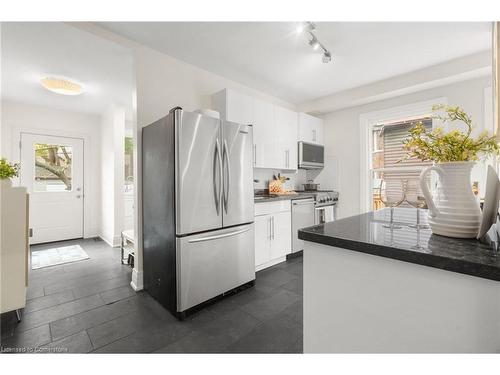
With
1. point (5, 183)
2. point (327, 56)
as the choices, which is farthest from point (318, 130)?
point (5, 183)

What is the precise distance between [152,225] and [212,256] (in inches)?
27.4

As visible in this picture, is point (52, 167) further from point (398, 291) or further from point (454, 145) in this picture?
point (454, 145)

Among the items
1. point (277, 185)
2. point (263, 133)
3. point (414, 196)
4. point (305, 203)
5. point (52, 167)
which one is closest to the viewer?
point (414, 196)

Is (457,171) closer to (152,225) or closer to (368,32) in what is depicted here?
(368,32)

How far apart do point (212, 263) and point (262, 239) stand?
0.95 metres

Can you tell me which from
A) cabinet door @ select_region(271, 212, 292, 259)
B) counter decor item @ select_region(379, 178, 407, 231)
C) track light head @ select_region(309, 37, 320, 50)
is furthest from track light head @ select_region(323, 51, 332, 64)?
counter decor item @ select_region(379, 178, 407, 231)

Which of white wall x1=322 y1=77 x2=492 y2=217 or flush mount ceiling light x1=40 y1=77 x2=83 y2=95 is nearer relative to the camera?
flush mount ceiling light x1=40 y1=77 x2=83 y2=95

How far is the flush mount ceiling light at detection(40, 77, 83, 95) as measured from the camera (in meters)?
3.14

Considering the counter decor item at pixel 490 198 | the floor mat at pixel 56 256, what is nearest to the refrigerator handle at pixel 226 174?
the counter decor item at pixel 490 198

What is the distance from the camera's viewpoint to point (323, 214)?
3934 millimetres

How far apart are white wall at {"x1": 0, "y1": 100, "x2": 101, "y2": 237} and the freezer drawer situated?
4064 millimetres

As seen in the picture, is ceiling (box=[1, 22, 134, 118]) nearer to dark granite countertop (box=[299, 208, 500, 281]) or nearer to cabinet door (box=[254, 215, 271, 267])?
cabinet door (box=[254, 215, 271, 267])

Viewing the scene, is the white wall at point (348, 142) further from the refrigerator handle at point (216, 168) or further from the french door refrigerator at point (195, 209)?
the refrigerator handle at point (216, 168)

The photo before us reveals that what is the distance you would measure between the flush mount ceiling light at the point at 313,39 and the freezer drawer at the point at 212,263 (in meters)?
2.02
